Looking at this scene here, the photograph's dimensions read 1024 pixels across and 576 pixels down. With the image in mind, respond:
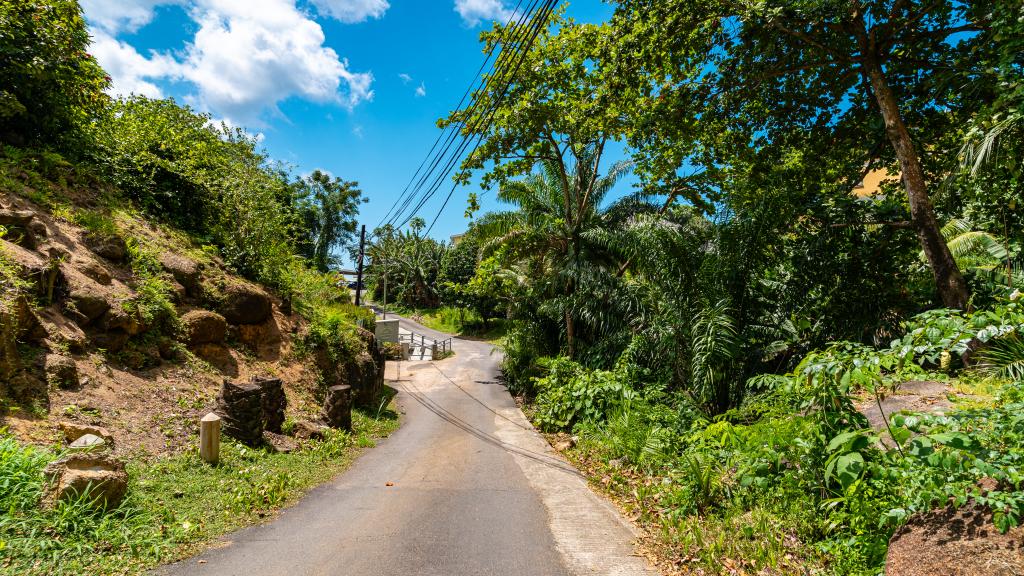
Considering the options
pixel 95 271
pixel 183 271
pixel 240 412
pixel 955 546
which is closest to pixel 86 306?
pixel 95 271

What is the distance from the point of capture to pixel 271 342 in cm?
962

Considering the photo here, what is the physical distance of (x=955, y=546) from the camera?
2.75 m

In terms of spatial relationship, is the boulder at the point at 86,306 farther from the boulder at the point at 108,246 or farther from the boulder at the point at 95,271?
the boulder at the point at 108,246

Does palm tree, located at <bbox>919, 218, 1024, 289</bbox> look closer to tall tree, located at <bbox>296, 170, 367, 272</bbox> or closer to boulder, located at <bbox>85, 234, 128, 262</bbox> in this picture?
boulder, located at <bbox>85, 234, 128, 262</bbox>

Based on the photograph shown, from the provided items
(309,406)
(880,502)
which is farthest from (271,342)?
(880,502)

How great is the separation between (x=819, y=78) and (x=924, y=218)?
3513 millimetres

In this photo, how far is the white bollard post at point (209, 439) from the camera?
568 cm

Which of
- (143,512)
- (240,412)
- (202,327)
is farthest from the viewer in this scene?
(202,327)

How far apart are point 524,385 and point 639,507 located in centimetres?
1030

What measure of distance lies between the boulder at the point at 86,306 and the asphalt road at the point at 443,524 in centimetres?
405

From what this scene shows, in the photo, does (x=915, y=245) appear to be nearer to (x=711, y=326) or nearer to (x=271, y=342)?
(x=711, y=326)

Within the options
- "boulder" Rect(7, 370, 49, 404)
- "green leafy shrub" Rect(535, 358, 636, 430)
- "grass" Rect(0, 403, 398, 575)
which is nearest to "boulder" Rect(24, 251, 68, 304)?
"boulder" Rect(7, 370, 49, 404)

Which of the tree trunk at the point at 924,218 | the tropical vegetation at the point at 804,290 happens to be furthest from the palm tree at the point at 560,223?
the tree trunk at the point at 924,218

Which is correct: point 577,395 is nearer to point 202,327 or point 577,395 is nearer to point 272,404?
point 272,404
